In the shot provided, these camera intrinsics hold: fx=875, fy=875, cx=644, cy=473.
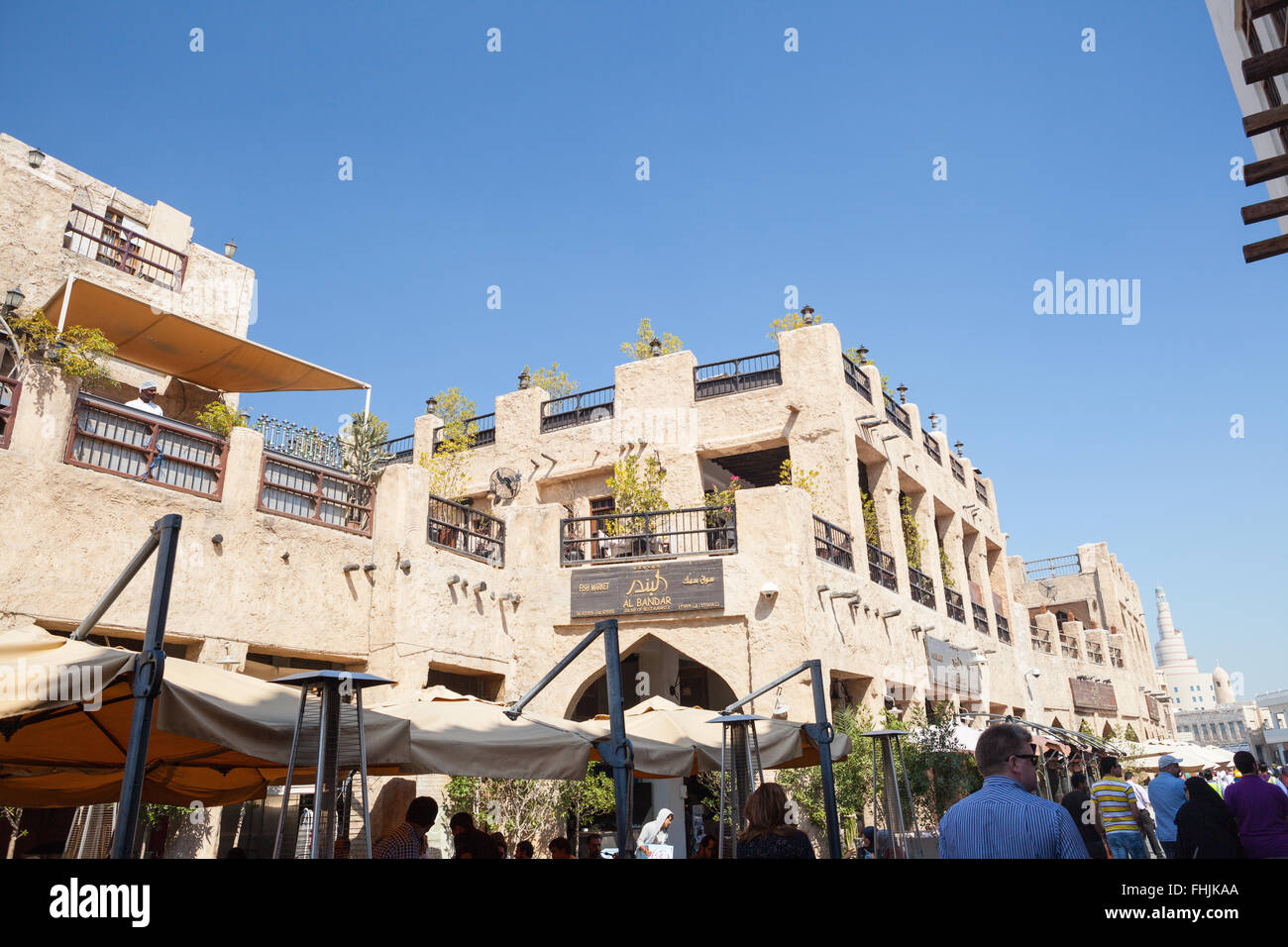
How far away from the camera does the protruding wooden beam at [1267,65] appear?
12.3 feet

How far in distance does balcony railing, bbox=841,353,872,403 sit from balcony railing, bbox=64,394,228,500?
1260 cm

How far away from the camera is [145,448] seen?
11266mm

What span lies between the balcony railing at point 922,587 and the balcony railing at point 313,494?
12.4m

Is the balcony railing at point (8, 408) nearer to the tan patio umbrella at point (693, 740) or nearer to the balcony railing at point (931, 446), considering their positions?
the tan patio umbrella at point (693, 740)

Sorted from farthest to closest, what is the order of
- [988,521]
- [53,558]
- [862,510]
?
[988,521] → [862,510] → [53,558]

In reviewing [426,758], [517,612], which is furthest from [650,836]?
[426,758]

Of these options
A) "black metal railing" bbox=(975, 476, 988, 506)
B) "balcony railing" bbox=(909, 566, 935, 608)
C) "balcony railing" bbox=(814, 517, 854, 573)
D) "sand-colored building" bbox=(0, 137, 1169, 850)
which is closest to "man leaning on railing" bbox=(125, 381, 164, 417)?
"sand-colored building" bbox=(0, 137, 1169, 850)

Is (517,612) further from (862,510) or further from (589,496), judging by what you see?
(862,510)

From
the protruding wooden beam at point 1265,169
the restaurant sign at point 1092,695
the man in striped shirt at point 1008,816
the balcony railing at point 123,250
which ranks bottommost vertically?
the man in striped shirt at point 1008,816

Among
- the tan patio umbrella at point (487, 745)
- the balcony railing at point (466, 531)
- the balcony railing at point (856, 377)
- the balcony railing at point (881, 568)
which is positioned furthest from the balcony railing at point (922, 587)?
the tan patio umbrella at point (487, 745)

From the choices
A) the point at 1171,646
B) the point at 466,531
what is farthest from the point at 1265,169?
the point at 1171,646

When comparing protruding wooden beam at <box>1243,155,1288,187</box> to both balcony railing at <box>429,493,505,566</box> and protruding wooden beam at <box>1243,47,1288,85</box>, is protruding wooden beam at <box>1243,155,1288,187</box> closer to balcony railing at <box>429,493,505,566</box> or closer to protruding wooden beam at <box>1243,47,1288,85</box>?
protruding wooden beam at <box>1243,47,1288,85</box>
